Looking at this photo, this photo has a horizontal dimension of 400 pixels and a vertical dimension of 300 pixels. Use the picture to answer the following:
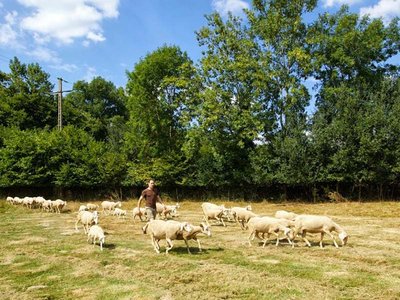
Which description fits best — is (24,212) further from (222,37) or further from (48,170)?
(222,37)

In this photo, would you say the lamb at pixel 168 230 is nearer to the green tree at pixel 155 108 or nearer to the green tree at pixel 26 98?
the green tree at pixel 155 108

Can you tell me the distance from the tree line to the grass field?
1801 centimetres

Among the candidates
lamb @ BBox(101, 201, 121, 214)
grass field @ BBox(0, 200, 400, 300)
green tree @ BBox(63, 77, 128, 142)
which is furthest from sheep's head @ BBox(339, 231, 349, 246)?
green tree @ BBox(63, 77, 128, 142)

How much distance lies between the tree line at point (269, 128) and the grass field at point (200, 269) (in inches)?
709

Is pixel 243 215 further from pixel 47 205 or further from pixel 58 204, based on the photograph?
pixel 47 205

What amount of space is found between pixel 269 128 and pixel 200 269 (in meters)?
28.1

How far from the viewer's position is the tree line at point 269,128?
34.4 m

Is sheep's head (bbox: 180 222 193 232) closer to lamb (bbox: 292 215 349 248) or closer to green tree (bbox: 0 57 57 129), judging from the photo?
lamb (bbox: 292 215 349 248)

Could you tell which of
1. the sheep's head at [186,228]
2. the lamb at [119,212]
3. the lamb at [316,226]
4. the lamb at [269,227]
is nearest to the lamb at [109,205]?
the lamb at [119,212]

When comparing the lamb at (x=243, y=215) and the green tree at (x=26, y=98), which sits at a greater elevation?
the green tree at (x=26, y=98)

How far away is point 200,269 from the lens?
10766 millimetres

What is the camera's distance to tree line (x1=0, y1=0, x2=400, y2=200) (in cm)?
3444

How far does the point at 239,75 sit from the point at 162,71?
11.0 m

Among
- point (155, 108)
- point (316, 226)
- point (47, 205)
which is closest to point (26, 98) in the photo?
point (155, 108)
